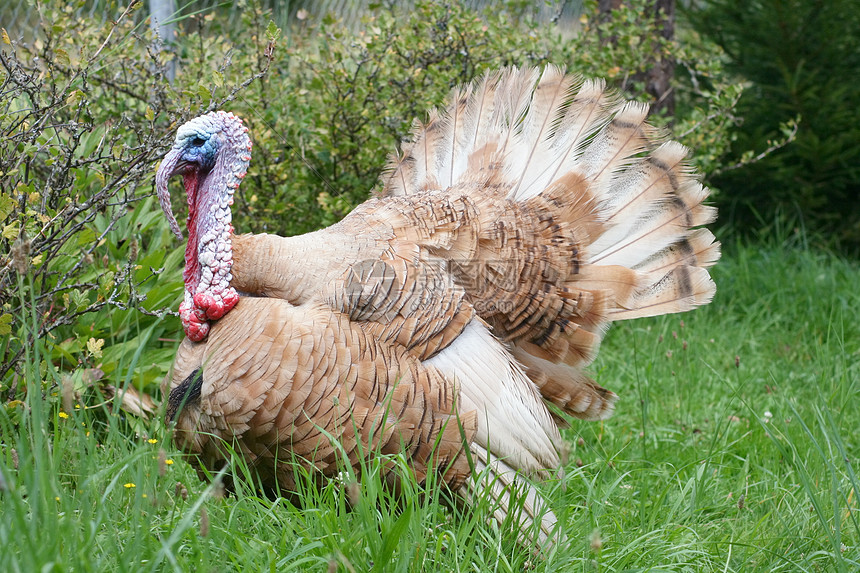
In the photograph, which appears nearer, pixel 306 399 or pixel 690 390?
pixel 306 399

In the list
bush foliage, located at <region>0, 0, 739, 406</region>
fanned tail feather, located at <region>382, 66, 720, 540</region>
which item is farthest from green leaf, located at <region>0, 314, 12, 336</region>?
fanned tail feather, located at <region>382, 66, 720, 540</region>

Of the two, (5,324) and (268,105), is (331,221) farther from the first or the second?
(5,324)

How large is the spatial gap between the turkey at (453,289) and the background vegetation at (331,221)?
188 millimetres

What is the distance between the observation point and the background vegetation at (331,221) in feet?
7.54

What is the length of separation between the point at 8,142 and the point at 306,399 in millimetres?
1410

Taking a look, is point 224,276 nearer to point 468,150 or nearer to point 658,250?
point 468,150

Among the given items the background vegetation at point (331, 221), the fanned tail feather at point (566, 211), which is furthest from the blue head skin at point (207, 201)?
the fanned tail feather at point (566, 211)

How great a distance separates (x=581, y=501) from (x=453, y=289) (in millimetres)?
982

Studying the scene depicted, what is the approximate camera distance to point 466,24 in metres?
4.74

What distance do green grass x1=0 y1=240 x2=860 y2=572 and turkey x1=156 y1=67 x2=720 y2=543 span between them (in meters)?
0.16

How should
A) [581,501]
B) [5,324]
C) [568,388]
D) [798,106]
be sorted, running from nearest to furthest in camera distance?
[5,324] → [581,501] → [568,388] → [798,106]

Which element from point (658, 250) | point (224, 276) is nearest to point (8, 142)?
point (224, 276)

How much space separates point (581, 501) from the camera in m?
3.28

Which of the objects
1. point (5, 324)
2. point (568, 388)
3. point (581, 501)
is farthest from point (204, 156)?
point (581, 501)
